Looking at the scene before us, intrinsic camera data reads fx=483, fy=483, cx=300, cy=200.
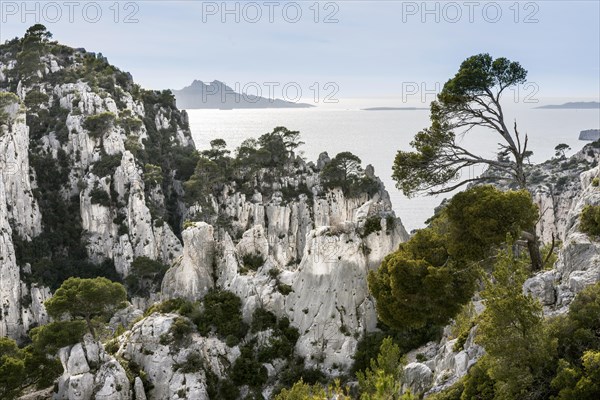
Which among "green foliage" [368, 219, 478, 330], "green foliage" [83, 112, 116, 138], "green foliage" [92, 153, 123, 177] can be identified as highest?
"green foliage" [83, 112, 116, 138]

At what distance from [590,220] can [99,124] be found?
83084 mm

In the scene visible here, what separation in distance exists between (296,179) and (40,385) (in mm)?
55205

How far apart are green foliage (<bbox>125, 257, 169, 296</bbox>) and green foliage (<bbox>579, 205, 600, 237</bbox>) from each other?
66.4m

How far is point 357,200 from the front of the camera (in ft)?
275

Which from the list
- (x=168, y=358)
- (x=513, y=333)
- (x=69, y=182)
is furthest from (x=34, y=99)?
(x=513, y=333)

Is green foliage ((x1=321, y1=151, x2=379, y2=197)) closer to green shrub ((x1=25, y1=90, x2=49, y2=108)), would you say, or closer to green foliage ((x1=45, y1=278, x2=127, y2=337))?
green foliage ((x1=45, y1=278, x2=127, y2=337))

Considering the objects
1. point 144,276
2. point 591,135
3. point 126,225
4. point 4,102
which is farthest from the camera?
point 591,135

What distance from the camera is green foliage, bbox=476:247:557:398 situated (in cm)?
1334

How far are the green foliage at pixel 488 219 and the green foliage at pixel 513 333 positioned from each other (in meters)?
6.34

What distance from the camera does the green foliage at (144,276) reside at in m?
74.8

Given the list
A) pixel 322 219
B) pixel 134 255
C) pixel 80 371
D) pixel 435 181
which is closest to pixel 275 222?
pixel 322 219

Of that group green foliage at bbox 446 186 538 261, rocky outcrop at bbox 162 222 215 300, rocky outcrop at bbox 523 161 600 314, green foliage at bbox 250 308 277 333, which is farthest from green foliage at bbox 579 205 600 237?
rocky outcrop at bbox 162 222 215 300

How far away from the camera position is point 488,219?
20266mm

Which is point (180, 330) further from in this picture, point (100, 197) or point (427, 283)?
point (100, 197)
